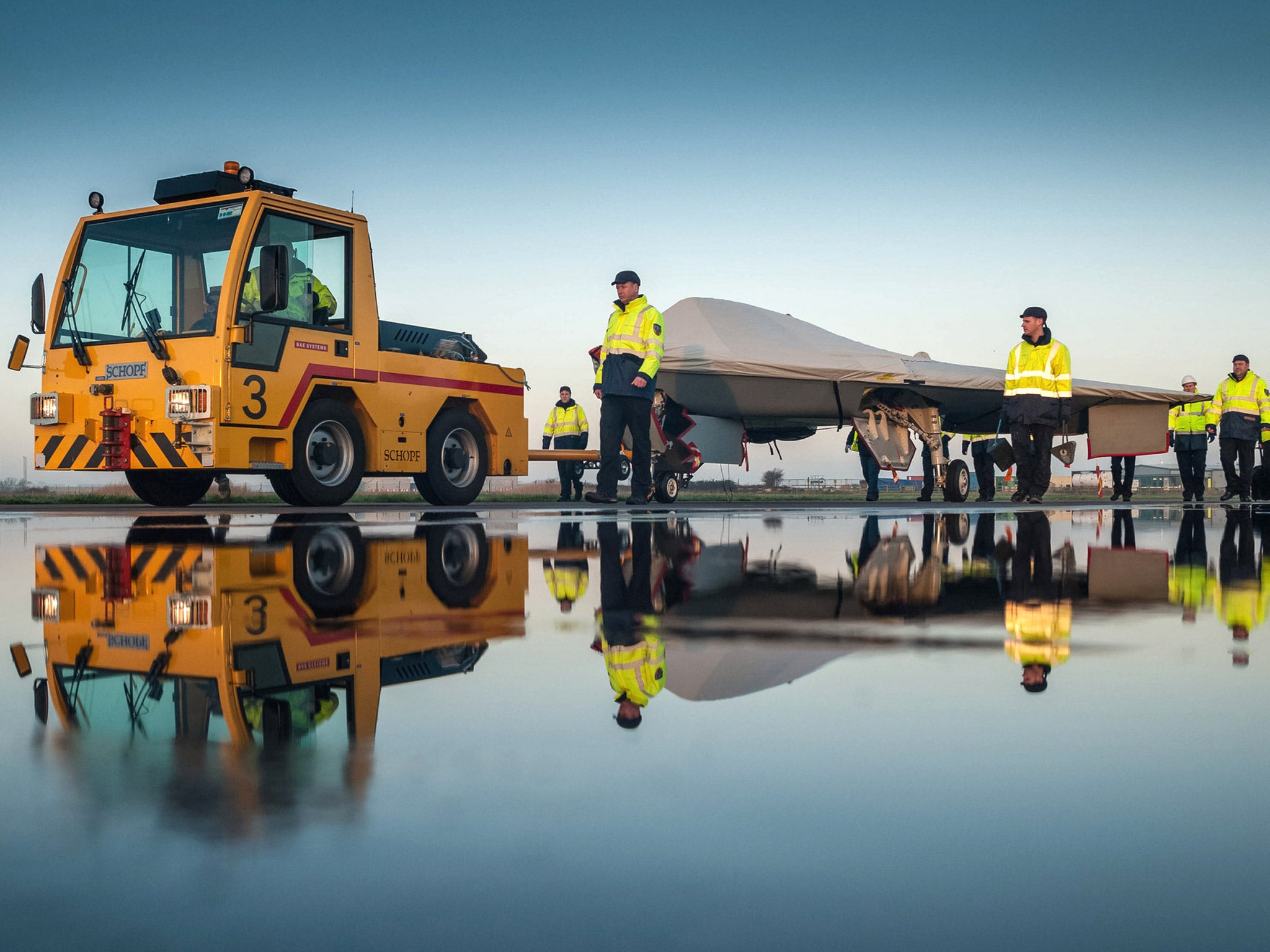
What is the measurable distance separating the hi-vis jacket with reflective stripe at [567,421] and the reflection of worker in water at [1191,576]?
13578 millimetres

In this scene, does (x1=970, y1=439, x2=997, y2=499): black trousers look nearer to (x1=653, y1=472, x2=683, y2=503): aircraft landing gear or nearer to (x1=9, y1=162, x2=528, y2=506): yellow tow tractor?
(x1=653, y1=472, x2=683, y2=503): aircraft landing gear

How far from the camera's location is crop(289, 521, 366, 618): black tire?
11.1 feet

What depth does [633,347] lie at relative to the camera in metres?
10.9

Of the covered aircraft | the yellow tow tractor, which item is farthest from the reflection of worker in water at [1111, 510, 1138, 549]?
the yellow tow tractor

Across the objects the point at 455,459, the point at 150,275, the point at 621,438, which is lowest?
the point at 455,459

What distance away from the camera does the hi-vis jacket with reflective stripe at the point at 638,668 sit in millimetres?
2051

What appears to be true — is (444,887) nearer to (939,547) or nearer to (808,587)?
(808,587)

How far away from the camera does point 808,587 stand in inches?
157

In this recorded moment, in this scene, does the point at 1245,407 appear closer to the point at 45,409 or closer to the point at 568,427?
the point at 568,427

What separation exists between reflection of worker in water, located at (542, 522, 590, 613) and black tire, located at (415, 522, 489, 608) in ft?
0.84

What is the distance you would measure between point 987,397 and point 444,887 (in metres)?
18.2

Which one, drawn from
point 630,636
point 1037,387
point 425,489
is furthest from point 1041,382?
point 630,636

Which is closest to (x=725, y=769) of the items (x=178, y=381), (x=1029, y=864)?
(x=1029, y=864)

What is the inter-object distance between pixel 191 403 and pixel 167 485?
2.67 meters
